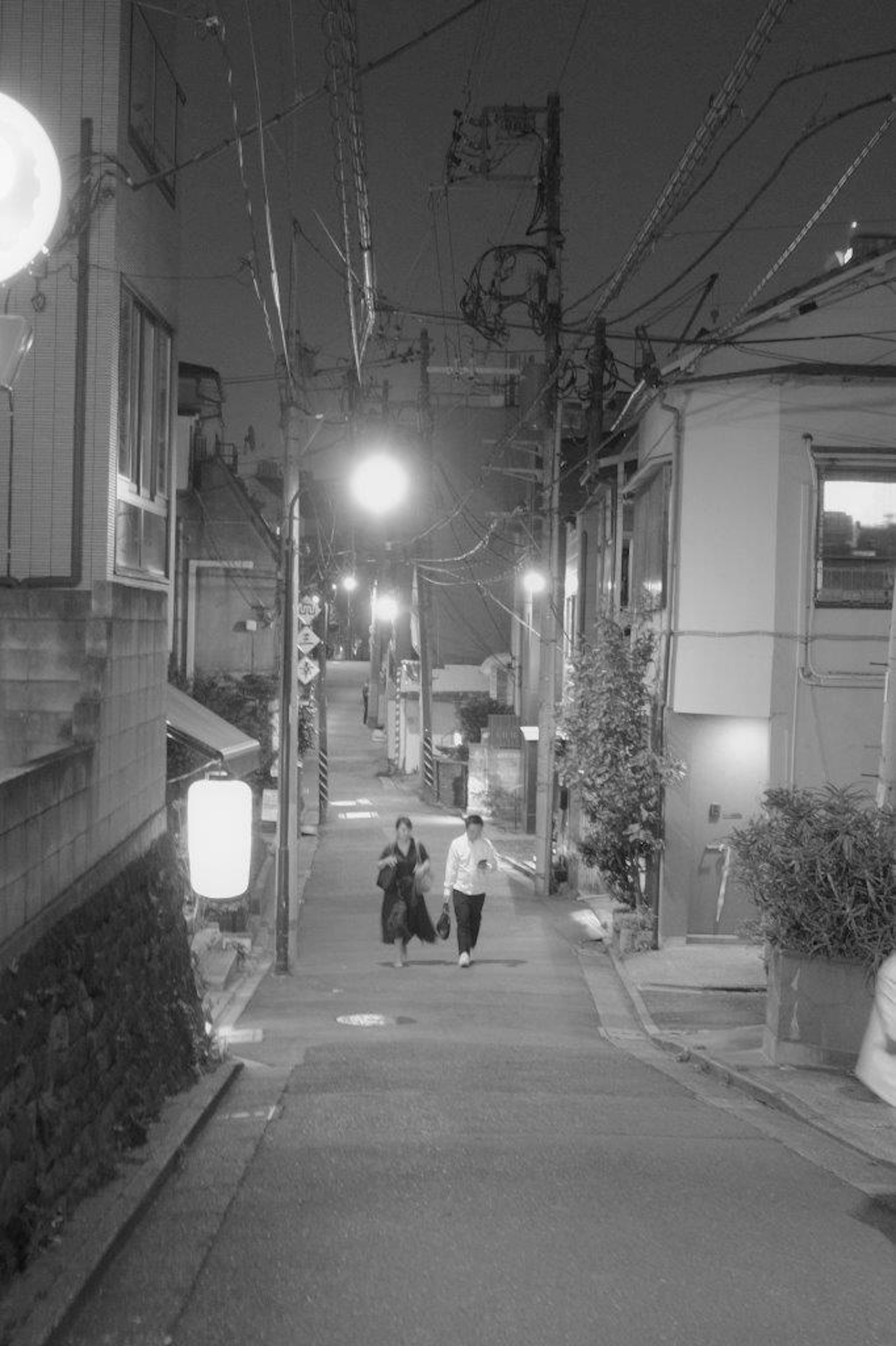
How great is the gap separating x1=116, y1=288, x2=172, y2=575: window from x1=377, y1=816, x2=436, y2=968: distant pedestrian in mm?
4464

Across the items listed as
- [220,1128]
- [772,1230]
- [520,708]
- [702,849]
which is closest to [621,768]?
[702,849]

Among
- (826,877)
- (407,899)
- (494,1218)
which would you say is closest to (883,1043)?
(826,877)

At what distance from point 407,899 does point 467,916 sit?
0.99 metres

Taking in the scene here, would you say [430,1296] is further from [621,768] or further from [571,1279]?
[621,768]

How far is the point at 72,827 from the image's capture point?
817 centimetres

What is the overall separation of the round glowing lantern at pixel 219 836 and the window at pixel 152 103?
6.42 meters

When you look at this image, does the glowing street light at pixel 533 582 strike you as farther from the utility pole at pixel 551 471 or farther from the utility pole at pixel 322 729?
the utility pole at pixel 551 471

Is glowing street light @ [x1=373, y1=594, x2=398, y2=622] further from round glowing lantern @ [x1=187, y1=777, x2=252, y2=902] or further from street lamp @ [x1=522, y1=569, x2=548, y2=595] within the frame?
round glowing lantern @ [x1=187, y1=777, x2=252, y2=902]

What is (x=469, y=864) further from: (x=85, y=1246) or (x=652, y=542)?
(x=85, y=1246)

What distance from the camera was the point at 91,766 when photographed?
28.8 ft

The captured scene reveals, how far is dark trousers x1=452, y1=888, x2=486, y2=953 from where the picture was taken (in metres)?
17.9

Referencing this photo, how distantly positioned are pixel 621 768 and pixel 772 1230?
1371 centimetres

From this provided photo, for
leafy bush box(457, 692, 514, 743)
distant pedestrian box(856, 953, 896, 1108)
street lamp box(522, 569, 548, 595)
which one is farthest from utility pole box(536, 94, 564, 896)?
leafy bush box(457, 692, 514, 743)

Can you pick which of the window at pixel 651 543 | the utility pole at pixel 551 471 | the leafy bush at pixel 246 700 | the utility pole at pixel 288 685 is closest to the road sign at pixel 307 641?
the leafy bush at pixel 246 700
